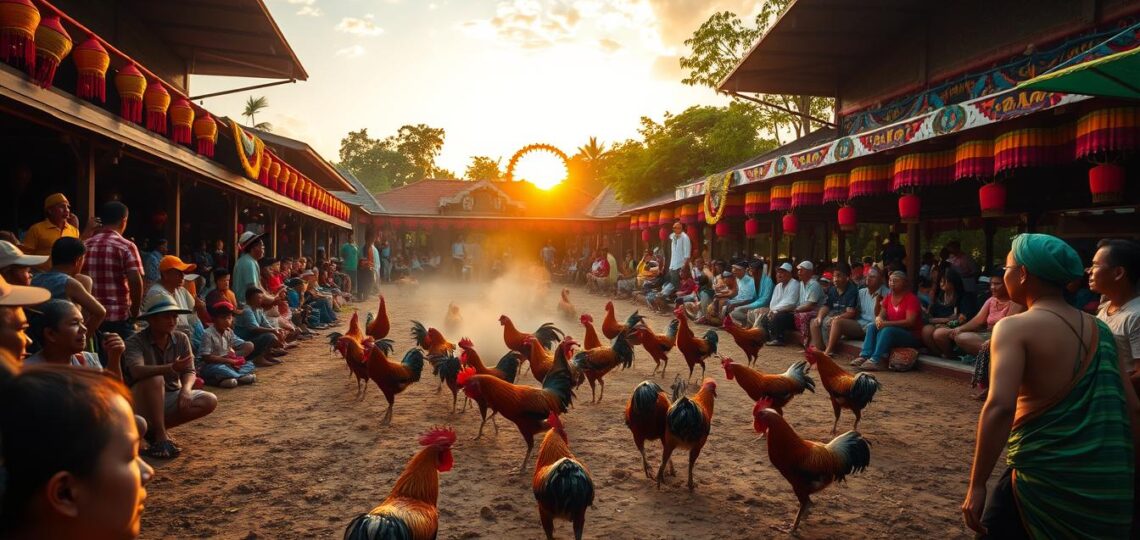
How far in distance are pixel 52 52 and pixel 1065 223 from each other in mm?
13302

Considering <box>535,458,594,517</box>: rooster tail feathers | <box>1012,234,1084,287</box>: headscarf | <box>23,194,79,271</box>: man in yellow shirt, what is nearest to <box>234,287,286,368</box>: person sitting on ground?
<box>23,194,79,271</box>: man in yellow shirt

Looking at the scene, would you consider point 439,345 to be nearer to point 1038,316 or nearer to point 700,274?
point 1038,316

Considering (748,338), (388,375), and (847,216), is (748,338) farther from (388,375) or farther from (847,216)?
(388,375)

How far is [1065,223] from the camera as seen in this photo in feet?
33.1

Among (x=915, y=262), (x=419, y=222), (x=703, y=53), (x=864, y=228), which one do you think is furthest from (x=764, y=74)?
(x=419, y=222)

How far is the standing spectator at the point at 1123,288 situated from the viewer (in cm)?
278

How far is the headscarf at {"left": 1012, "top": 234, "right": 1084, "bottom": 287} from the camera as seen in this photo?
2.17 meters

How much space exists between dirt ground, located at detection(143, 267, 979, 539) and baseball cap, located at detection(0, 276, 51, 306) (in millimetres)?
1720

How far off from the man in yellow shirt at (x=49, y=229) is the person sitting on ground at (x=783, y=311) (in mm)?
9456

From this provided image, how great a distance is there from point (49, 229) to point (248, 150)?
15.8 ft

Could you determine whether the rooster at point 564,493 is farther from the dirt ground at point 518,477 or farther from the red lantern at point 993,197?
the red lantern at point 993,197

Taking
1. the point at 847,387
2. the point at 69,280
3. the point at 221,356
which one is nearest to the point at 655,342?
the point at 847,387

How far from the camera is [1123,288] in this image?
2.81 metres

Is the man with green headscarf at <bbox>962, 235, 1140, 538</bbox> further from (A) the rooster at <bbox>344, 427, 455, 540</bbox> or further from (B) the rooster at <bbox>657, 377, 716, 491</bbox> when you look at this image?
(A) the rooster at <bbox>344, 427, 455, 540</bbox>
